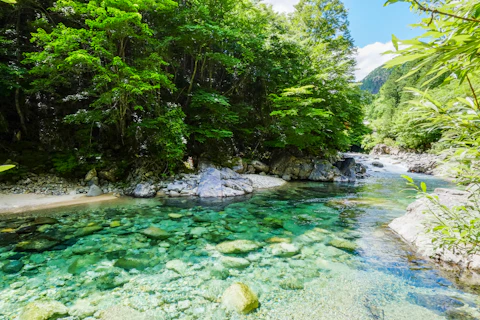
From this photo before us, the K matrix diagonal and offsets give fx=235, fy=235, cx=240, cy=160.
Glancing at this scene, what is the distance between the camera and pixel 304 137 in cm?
1185

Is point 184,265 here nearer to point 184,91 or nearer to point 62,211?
point 62,211

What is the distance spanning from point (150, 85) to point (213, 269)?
569 cm

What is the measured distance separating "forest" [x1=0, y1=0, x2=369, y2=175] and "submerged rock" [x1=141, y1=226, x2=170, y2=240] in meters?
3.65

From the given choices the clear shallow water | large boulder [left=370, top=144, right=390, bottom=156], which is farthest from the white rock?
large boulder [left=370, top=144, right=390, bottom=156]

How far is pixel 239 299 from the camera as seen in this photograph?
2.60 meters

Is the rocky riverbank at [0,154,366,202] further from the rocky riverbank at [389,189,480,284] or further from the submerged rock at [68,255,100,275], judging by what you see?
the rocky riverbank at [389,189,480,284]

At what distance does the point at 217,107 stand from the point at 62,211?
6.49 metres

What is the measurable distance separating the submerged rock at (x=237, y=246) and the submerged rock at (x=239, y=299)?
42.5 inches

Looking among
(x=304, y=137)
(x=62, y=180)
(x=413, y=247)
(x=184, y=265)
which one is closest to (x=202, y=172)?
(x=62, y=180)

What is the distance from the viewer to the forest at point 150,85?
671 cm

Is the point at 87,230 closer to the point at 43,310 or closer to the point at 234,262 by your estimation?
the point at 43,310

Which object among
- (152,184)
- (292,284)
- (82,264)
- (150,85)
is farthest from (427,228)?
(152,184)

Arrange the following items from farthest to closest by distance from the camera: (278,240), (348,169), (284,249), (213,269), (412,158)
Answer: (412,158)
(348,169)
(278,240)
(284,249)
(213,269)

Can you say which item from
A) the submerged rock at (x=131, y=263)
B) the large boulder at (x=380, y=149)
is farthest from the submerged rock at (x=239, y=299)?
the large boulder at (x=380, y=149)
